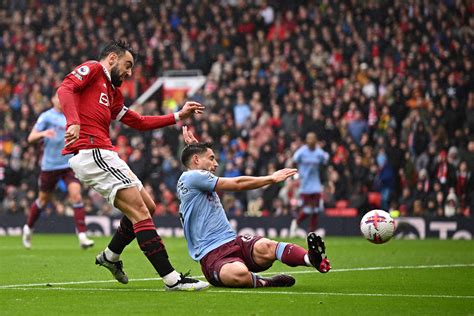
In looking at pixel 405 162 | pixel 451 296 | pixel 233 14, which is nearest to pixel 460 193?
pixel 405 162

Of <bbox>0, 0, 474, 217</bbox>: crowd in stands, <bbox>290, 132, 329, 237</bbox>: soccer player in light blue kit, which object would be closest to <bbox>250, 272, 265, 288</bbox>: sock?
<bbox>290, 132, 329, 237</bbox>: soccer player in light blue kit

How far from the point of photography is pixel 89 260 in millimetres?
15008

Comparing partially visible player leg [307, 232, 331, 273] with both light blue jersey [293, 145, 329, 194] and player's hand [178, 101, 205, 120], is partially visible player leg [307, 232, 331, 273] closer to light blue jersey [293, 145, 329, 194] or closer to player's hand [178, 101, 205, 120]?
player's hand [178, 101, 205, 120]

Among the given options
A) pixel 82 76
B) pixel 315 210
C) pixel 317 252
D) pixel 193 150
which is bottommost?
pixel 315 210

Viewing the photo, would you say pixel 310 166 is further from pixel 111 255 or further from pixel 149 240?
pixel 149 240

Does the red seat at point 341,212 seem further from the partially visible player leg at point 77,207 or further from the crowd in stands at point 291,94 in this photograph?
the partially visible player leg at point 77,207

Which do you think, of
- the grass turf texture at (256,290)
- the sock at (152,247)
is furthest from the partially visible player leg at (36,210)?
the sock at (152,247)

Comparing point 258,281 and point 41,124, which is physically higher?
point 41,124

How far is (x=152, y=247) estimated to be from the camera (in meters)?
10.0

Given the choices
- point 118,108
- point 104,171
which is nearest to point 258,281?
point 104,171

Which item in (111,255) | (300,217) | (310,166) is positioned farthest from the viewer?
(300,217)

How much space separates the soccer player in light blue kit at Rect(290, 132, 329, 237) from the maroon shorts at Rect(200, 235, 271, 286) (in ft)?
39.0

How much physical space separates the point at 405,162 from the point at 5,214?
10431mm

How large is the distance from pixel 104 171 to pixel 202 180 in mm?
961
